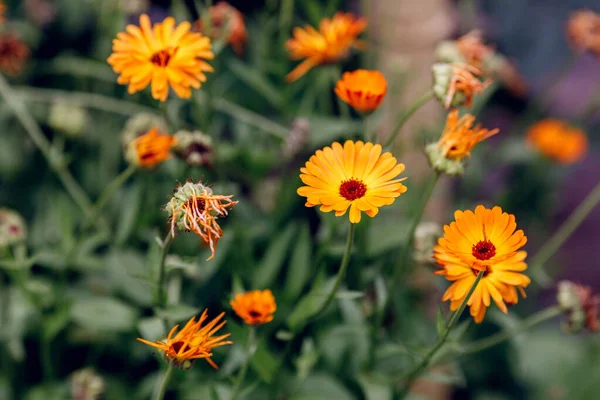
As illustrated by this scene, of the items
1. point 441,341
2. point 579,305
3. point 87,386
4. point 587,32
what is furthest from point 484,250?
point 587,32

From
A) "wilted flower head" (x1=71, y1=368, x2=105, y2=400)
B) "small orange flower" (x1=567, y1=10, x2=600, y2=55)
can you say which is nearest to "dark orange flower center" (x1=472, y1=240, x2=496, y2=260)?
"wilted flower head" (x1=71, y1=368, x2=105, y2=400)

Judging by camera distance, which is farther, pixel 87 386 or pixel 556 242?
pixel 556 242

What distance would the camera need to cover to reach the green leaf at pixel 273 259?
1.17 m

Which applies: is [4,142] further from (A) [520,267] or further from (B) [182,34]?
(A) [520,267]

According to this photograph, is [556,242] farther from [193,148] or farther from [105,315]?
[105,315]

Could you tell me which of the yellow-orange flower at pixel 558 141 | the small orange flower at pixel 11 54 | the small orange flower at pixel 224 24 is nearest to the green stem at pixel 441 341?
the small orange flower at pixel 224 24

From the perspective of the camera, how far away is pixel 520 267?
2.40ft

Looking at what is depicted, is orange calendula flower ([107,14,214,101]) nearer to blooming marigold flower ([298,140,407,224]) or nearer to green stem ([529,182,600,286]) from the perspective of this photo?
blooming marigold flower ([298,140,407,224])

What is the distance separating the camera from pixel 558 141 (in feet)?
5.25

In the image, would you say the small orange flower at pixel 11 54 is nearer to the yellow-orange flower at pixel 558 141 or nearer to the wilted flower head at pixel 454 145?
the wilted flower head at pixel 454 145

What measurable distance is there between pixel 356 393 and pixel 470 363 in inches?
19.8

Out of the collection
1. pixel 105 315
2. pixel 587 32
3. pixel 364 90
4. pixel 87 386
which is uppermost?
pixel 587 32

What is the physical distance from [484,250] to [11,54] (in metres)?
1.09

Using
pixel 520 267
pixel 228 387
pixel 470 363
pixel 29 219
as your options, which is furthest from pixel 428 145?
pixel 29 219
